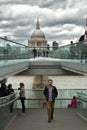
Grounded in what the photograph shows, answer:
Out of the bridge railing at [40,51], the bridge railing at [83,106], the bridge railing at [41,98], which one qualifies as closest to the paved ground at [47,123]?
the bridge railing at [83,106]

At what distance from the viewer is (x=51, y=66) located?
1420 inches

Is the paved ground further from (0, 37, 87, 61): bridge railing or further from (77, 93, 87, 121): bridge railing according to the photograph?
(0, 37, 87, 61): bridge railing

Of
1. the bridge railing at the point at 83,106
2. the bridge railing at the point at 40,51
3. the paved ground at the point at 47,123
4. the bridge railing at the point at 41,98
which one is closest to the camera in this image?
the paved ground at the point at 47,123

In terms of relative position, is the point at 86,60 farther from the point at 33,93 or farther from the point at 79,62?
the point at 33,93

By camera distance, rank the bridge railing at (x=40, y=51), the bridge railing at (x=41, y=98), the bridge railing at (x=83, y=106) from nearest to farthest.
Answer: the bridge railing at (x=83, y=106)
the bridge railing at (x=40, y=51)
the bridge railing at (x=41, y=98)

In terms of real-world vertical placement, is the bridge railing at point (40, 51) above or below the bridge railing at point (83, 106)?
above

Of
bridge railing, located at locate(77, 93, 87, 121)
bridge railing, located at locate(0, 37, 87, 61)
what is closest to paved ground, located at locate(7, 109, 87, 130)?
bridge railing, located at locate(77, 93, 87, 121)

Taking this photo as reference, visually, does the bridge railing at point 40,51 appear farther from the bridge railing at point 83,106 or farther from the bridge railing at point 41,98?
the bridge railing at point 83,106

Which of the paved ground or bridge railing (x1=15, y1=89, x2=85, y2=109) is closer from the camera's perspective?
the paved ground

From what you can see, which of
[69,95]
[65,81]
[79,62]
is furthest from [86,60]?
[65,81]

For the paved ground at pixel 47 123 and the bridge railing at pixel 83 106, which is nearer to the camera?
the paved ground at pixel 47 123

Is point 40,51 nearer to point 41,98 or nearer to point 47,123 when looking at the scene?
point 41,98

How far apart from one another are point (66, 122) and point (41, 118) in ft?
4.72

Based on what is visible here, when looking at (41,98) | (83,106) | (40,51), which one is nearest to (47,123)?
(83,106)
